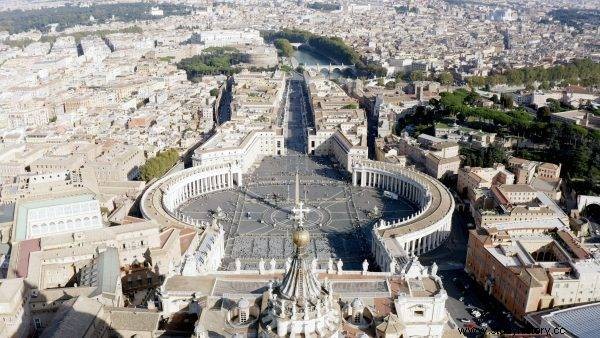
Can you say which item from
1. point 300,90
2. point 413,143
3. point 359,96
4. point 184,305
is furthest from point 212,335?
point 300,90

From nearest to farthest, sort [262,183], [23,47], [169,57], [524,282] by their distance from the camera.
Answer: [524,282] → [262,183] → [169,57] → [23,47]

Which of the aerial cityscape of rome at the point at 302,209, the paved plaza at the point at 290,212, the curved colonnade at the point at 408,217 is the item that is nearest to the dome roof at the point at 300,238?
the aerial cityscape of rome at the point at 302,209

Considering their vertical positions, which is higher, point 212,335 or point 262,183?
point 212,335

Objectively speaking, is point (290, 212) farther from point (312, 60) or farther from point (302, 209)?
point (312, 60)

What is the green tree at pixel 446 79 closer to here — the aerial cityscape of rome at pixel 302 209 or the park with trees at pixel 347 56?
the aerial cityscape of rome at pixel 302 209

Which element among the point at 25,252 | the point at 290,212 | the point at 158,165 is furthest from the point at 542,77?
the point at 25,252

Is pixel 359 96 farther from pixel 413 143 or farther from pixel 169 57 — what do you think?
pixel 169 57
